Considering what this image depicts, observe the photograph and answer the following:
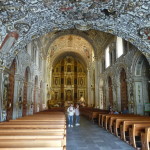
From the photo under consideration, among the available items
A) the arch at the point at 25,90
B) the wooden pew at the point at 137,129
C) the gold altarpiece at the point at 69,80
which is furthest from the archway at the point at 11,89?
the gold altarpiece at the point at 69,80

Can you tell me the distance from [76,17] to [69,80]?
3343cm

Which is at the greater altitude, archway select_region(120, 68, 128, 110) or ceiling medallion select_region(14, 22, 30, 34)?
ceiling medallion select_region(14, 22, 30, 34)

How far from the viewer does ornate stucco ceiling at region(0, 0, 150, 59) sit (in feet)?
24.7

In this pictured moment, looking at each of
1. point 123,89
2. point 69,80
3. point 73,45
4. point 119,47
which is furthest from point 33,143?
point 69,80

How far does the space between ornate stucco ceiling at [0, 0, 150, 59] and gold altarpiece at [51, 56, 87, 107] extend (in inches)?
1227

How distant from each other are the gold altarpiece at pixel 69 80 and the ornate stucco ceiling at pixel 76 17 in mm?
31175

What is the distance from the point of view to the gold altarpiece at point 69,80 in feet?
135

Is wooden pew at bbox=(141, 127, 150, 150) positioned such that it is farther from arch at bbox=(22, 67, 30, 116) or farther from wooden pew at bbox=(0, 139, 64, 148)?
arch at bbox=(22, 67, 30, 116)

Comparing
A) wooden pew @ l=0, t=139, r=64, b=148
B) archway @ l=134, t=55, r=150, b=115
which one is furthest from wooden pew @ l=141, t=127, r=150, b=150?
archway @ l=134, t=55, r=150, b=115

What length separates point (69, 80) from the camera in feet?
139

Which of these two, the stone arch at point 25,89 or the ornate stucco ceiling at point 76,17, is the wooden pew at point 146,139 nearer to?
the ornate stucco ceiling at point 76,17

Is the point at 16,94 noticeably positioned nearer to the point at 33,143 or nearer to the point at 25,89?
the point at 25,89

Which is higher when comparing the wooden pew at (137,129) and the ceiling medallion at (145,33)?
the ceiling medallion at (145,33)

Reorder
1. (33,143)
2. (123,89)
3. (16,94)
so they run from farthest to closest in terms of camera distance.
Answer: (123,89), (16,94), (33,143)
